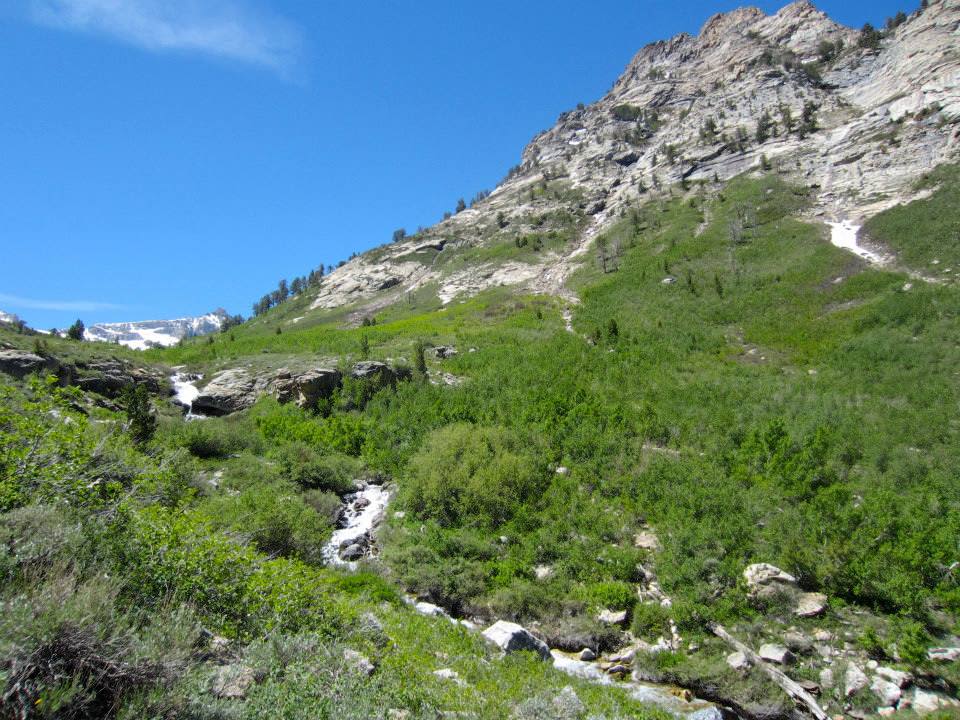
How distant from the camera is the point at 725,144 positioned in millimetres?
72562

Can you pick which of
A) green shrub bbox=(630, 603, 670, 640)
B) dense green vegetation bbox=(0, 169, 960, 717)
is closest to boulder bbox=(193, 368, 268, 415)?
dense green vegetation bbox=(0, 169, 960, 717)

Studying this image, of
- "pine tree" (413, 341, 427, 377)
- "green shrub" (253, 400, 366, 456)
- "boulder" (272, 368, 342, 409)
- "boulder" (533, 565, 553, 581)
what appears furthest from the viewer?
"pine tree" (413, 341, 427, 377)

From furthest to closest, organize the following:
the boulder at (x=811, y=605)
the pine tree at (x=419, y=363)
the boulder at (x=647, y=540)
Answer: the pine tree at (x=419, y=363) < the boulder at (x=647, y=540) < the boulder at (x=811, y=605)

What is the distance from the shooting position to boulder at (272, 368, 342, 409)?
26016 mm

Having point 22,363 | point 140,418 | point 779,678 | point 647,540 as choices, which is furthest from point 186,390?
point 779,678

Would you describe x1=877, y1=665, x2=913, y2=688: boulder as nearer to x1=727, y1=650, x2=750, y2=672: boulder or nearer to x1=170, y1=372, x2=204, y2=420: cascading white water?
x1=727, y1=650, x2=750, y2=672: boulder

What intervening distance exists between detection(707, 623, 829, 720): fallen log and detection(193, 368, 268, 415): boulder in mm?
25181

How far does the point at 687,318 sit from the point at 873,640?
2674 centimetres

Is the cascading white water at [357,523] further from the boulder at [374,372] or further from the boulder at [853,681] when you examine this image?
the boulder at [853,681]

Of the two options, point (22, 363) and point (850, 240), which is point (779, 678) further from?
point (850, 240)

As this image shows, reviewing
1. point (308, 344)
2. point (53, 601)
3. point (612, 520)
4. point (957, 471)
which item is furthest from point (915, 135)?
point (53, 601)

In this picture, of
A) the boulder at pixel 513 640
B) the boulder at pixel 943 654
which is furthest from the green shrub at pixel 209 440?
the boulder at pixel 943 654

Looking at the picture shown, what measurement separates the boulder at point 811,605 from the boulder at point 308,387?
22024mm

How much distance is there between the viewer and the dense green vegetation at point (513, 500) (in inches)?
223
